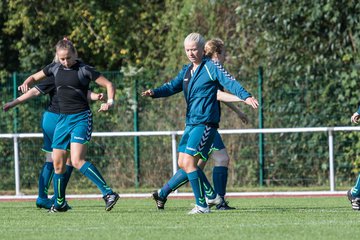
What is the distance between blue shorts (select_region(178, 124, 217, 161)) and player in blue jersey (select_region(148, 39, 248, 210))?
43cm

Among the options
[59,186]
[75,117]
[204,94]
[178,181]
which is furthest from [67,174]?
[204,94]

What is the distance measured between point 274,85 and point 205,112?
7.97 m

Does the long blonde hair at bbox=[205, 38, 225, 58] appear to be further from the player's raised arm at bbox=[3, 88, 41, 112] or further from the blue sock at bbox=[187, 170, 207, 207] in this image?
the player's raised arm at bbox=[3, 88, 41, 112]

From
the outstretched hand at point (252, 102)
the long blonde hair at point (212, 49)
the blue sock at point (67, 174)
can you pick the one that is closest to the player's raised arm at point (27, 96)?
the blue sock at point (67, 174)

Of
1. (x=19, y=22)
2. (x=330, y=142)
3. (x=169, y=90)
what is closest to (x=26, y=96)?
(x=169, y=90)

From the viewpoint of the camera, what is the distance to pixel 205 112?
39.0ft

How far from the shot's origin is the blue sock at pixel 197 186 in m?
11.9

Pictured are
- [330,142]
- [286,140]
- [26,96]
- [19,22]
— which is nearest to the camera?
[26,96]

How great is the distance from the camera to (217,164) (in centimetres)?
1332

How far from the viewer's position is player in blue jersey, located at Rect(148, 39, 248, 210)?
12.5m

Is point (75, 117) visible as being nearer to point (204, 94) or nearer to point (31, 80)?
point (31, 80)

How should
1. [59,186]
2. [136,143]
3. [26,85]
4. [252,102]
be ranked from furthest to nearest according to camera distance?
[136,143] → [26,85] → [59,186] → [252,102]

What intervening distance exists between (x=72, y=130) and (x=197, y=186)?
163 cm

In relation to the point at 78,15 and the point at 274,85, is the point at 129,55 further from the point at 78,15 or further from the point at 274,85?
the point at 274,85
